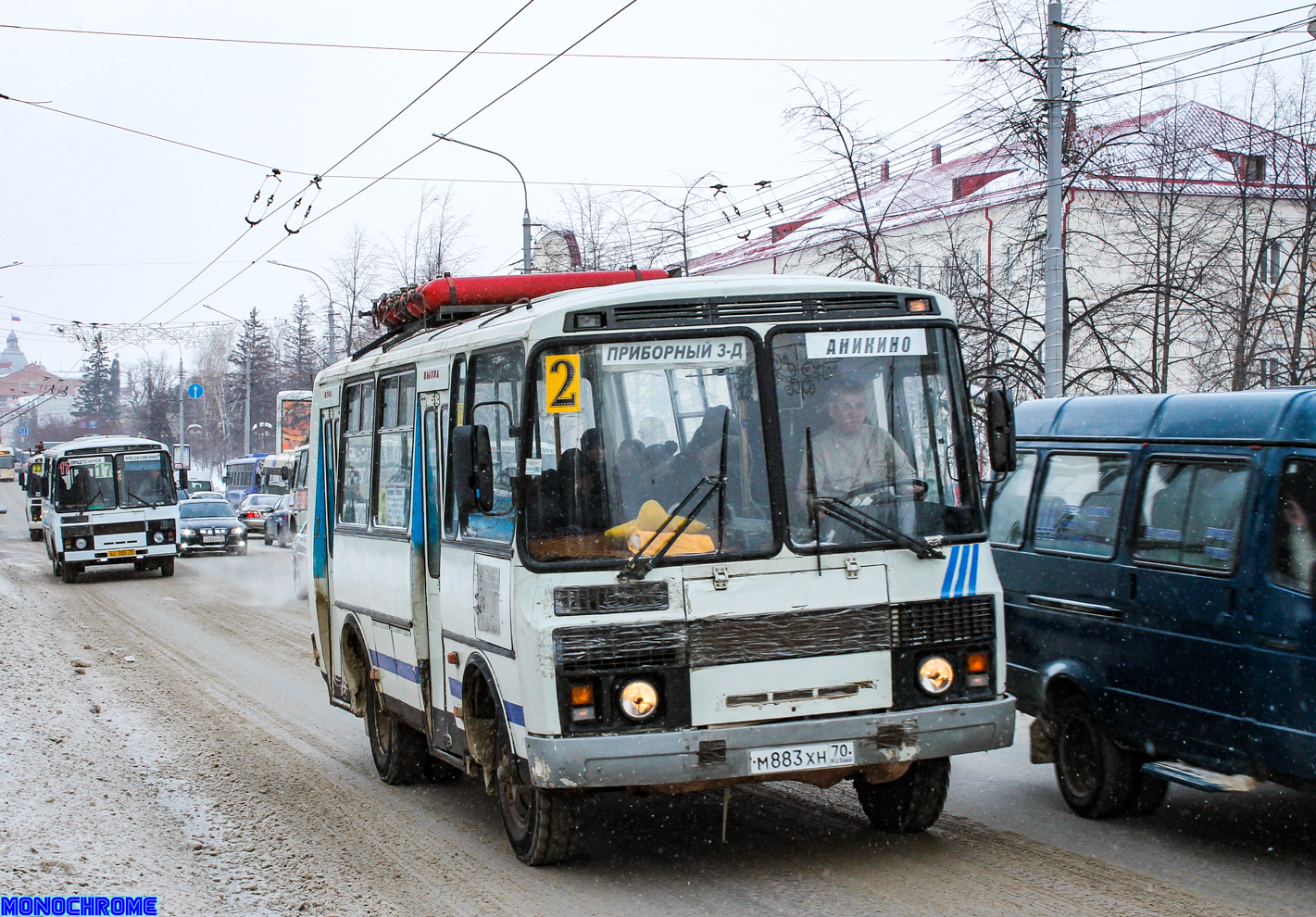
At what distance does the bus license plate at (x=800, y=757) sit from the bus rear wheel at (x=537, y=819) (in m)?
1.00

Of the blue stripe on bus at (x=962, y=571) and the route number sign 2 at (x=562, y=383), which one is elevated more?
the route number sign 2 at (x=562, y=383)

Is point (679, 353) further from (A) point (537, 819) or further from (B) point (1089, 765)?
(B) point (1089, 765)

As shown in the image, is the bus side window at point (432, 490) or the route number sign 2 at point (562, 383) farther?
the bus side window at point (432, 490)

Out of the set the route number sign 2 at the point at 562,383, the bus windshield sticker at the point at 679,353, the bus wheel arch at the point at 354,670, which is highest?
the bus windshield sticker at the point at 679,353

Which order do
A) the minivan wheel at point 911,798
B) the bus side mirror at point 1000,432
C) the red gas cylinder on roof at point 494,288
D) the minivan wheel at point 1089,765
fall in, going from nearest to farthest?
the bus side mirror at point 1000,432, the minivan wheel at point 911,798, the minivan wheel at point 1089,765, the red gas cylinder on roof at point 494,288

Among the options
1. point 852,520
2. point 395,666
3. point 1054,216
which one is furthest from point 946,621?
point 1054,216

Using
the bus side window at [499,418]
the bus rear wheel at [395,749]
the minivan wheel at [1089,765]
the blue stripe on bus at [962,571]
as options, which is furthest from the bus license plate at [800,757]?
the bus rear wheel at [395,749]

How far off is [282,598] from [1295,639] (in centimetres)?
2101

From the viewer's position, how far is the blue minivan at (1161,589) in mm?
6121

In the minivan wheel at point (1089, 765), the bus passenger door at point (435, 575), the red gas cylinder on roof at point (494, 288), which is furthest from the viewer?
the red gas cylinder on roof at point (494, 288)

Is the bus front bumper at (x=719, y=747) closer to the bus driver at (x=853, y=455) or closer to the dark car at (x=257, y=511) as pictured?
the bus driver at (x=853, y=455)

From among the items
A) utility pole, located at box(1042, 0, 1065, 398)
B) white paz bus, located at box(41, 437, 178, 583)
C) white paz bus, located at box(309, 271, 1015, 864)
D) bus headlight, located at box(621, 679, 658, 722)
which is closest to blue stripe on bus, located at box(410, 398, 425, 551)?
white paz bus, located at box(309, 271, 1015, 864)

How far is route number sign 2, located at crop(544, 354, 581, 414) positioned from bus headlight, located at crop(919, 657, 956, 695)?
1.92m

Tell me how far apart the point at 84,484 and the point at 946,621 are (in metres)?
27.5
